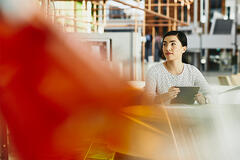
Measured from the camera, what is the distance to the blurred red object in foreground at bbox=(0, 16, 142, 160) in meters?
2.49

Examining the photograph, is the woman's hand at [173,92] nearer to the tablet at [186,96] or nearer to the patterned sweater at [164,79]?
the tablet at [186,96]

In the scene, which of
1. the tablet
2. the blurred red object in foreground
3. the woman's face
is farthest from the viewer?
the woman's face

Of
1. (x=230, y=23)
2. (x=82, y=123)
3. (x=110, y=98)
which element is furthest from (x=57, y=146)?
(x=230, y=23)

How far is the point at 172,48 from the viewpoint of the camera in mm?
2971

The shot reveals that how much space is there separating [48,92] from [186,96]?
38.7 inches

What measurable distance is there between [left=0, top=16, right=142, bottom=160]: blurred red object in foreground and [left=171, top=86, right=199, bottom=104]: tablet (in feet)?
1.67

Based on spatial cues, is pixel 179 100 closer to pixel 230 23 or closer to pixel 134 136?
pixel 134 136

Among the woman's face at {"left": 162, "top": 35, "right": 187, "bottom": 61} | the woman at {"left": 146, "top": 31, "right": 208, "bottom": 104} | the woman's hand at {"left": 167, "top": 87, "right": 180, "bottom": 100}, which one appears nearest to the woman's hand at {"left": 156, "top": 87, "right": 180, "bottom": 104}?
the woman's hand at {"left": 167, "top": 87, "right": 180, "bottom": 100}

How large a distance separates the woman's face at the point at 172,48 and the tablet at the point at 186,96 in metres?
0.33

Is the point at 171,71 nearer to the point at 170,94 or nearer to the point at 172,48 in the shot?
the point at 172,48

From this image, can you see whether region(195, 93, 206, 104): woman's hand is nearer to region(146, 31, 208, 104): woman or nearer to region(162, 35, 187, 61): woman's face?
region(146, 31, 208, 104): woman

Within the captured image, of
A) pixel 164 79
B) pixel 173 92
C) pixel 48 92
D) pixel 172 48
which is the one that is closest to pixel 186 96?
pixel 173 92

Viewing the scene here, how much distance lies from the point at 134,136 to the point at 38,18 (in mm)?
1127

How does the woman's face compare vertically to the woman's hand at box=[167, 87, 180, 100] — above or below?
above
